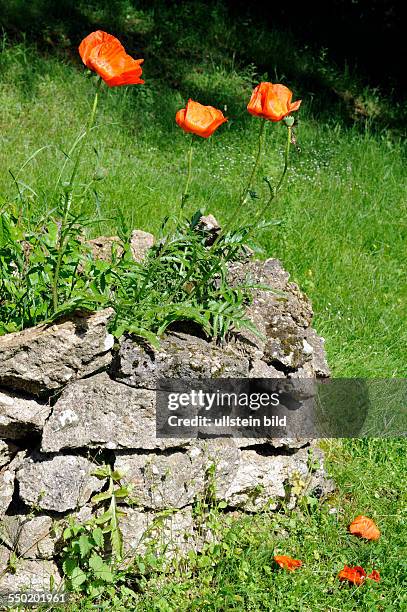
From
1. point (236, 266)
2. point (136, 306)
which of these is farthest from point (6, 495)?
point (236, 266)

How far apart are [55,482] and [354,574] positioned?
1164 millimetres

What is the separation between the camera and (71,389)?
2949mm

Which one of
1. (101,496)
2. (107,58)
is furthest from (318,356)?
(107,58)

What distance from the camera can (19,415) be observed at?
9.50ft

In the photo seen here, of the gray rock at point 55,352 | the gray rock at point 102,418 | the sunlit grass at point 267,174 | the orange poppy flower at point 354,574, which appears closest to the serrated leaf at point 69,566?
the gray rock at point 102,418

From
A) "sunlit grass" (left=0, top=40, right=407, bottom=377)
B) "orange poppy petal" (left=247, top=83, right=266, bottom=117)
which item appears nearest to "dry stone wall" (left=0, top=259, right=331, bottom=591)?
"orange poppy petal" (left=247, top=83, right=266, bottom=117)

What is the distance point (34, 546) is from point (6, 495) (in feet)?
0.68

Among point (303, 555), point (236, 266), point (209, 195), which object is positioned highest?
point (209, 195)

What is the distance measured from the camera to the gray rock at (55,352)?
2820 millimetres

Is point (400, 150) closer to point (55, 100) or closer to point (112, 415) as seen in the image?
point (55, 100)

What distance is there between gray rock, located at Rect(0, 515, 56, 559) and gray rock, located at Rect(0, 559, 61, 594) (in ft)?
0.11

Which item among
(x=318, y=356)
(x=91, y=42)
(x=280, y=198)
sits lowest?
(x=318, y=356)

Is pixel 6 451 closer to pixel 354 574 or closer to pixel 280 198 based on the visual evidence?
pixel 354 574

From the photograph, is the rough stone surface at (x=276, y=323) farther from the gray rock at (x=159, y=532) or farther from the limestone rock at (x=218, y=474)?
the gray rock at (x=159, y=532)
